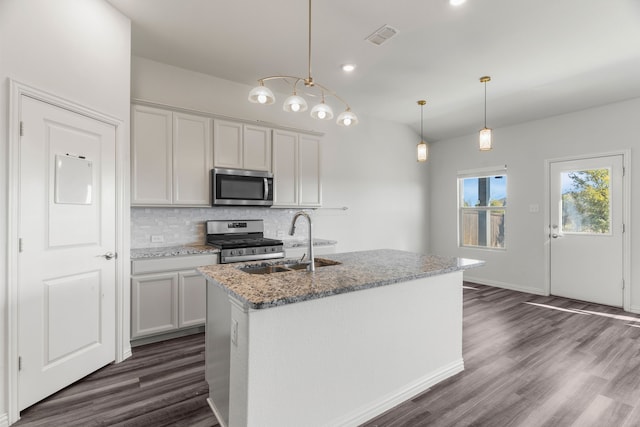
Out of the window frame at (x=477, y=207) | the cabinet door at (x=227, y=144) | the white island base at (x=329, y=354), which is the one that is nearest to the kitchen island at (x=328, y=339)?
the white island base at (x=329, y=354)

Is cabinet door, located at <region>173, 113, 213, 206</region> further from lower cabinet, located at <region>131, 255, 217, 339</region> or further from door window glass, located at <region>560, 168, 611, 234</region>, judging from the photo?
door window glass, located at <region>560, 168, 611, 234</region>

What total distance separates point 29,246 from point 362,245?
4057 mm

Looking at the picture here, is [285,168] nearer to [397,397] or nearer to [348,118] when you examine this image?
[348,118]

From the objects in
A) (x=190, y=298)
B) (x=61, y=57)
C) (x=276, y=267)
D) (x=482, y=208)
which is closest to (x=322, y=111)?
(x=276, y=267)

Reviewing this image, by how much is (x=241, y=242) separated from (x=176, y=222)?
0.77m

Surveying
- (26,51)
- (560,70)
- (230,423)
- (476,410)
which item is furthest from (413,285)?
(560,70)

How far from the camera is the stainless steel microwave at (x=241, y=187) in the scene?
3.45 m

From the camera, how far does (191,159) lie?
131 inches

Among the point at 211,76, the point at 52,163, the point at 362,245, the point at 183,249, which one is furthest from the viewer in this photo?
the point at 362,245

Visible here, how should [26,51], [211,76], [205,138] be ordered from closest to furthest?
[26,51] → [205,138] → [211,76]

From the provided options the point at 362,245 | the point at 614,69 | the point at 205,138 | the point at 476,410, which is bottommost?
the point at 476,410

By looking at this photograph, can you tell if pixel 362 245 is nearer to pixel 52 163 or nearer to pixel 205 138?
pixel 205 138

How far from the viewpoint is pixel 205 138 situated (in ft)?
11.2

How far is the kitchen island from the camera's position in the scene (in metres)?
1.53
